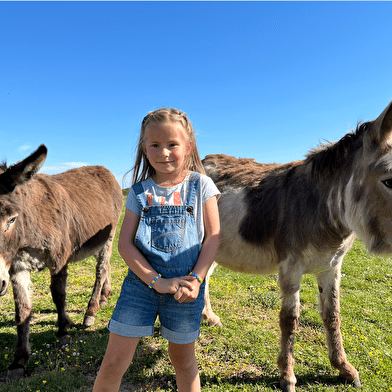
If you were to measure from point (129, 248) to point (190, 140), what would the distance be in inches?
34.7

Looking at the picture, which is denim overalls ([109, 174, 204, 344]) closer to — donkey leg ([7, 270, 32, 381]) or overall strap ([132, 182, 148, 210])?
overall strap ([132, 182, 148, 210])

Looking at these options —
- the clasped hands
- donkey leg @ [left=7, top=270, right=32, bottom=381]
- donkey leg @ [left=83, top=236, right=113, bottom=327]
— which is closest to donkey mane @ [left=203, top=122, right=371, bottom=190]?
the clasped hands

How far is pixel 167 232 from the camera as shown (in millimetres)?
1836

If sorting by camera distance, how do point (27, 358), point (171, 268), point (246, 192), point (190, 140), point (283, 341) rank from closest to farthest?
point (171, 268), point (190, 140), point (283, 341), point (27, 358), point (246, 192)

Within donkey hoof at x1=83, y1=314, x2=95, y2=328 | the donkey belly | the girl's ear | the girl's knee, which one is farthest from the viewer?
donkey hoof at x1=83, y1=314, x2=95, y2=328

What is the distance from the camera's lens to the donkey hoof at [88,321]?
4436 millimetres

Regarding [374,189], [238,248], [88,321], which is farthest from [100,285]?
[374,189]

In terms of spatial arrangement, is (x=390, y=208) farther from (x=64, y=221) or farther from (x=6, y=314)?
(x=6, y=314)

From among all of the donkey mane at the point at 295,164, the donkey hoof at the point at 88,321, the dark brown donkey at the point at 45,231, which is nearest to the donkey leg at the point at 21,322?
the dark brown donkey at the point at 45,231

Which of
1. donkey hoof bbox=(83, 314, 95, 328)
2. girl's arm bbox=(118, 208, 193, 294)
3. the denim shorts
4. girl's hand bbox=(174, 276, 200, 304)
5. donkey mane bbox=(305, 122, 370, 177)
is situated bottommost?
donkey hoof bbox=(83, 314, 95, 328)

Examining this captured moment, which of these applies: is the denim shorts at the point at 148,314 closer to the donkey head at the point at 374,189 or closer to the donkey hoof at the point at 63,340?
the donkey head at the point at 374,189

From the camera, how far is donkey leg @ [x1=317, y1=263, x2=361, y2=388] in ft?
10.8

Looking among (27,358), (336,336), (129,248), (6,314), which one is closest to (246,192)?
(336,336)

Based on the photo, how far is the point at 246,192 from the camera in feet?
12.5
